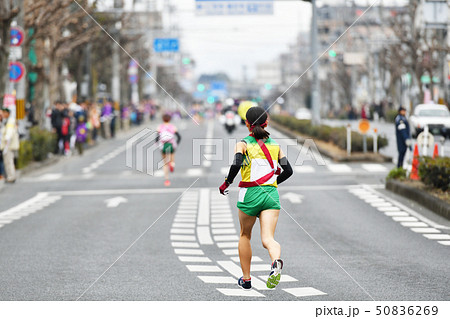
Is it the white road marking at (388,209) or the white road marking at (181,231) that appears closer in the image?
the white road marking at (181,231)

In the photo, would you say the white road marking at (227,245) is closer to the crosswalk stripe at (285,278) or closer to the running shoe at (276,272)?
the crosswalk stripe at (285,278)

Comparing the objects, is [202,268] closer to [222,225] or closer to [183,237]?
[183,237]

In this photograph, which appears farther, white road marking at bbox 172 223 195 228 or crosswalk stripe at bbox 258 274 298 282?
white road marking at bbox 172 223 195 228

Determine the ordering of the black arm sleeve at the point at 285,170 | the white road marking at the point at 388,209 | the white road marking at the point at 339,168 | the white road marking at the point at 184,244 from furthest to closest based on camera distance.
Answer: the white road marking at the point at 339,168 → the white road marking at the point at 388,209 → the white road marking at the point at 184,244 → the black arm sleeve at the point at 285,170

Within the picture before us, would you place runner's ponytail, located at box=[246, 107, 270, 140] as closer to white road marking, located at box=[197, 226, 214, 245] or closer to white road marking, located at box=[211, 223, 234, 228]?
white road marking, located at box=[197, 226, 214, 245]

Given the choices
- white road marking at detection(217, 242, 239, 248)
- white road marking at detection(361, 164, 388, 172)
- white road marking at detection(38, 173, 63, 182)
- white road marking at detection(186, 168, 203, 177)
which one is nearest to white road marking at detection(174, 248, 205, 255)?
white road marking at detection(217, 242, 239, 248)

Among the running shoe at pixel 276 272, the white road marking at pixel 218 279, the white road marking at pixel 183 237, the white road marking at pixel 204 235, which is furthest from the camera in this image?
the white road marking at pixel 183 237

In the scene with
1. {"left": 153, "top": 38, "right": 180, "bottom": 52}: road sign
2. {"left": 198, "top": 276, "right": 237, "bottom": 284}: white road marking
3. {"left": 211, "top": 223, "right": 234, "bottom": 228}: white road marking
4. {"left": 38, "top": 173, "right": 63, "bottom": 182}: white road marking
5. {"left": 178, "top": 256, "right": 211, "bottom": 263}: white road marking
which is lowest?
{"left": 38, "top": 173, "right": 63, "bottom": 182}: white road marking

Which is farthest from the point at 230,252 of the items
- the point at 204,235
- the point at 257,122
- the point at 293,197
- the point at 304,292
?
the point at 293,197

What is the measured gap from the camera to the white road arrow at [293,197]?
1789 centimetres

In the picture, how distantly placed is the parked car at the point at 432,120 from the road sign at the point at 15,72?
19.6 meters

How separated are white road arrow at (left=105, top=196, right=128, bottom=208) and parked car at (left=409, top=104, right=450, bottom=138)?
24734 millimetres

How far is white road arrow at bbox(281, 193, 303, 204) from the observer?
17.9m

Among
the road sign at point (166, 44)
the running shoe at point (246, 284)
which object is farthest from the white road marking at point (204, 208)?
the road sign at point (166, 44)
